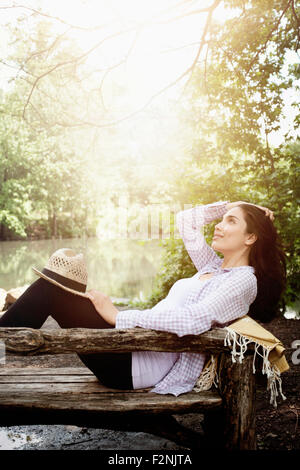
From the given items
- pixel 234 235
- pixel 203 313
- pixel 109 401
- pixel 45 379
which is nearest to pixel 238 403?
pixel 203 313

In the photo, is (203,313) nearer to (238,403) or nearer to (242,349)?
(242,349)

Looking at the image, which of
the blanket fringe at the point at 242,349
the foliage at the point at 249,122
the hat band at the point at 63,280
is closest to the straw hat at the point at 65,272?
the hat band at the point at 63,280

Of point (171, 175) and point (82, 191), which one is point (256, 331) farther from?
point (82, 191)

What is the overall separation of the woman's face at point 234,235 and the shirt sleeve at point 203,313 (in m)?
0.30

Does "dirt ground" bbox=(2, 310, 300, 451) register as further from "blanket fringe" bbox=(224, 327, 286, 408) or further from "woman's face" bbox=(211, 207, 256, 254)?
"woman's face" bbox=(211, 207, 256, 254)

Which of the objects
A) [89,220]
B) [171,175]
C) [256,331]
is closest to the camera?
[256,331]

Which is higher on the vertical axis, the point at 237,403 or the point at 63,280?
the point at 63,280

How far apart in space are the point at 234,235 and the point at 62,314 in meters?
1.13

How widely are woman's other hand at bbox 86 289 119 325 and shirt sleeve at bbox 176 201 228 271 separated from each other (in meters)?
0.90

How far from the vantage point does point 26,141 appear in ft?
76.8

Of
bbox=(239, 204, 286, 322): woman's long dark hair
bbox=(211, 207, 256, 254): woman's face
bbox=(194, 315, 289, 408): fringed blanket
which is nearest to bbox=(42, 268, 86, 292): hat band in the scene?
bbox=(194, 315, 289, 408): fringed blanket

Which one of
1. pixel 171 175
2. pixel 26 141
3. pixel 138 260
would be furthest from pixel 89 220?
pixel 171 175

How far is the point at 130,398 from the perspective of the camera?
6.84 ft
